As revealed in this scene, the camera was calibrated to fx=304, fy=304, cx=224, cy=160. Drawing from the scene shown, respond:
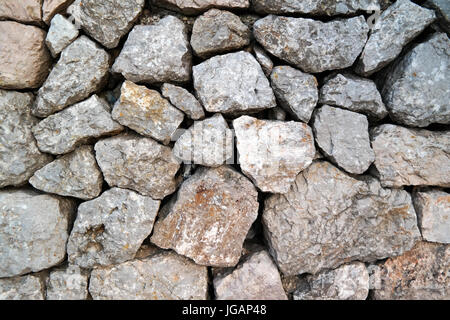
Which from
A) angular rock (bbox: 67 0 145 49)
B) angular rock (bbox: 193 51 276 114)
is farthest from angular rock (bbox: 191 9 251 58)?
angular rock (bbox: 67 0 145 49)

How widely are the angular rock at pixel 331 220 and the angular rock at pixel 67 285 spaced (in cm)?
148

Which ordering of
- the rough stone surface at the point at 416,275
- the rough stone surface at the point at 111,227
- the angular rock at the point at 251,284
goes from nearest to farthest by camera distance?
the rough stone surface at the point at 111,227 → the angular rock at the point at 251,284 → the rough stone surface at the point at 416,275

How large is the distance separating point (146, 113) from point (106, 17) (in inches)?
28.1

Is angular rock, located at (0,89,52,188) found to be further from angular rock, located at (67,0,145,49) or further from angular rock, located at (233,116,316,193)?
angular rock, located at (233,116,316,193)

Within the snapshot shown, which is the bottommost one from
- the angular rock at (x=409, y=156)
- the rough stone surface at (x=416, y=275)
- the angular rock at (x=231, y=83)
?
the rough stone surface at (x=416, y=275)

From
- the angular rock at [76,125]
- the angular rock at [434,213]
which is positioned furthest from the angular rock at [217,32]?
the angular rock at [434,213]

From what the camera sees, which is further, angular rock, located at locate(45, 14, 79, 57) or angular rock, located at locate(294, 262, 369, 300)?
angular rock, located at locate(294, 262, 369, 300)

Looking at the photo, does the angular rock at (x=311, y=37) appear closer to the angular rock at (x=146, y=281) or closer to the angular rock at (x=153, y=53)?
the angular rock at (x=153, y=53)

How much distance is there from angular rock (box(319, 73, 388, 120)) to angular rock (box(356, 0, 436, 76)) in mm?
123

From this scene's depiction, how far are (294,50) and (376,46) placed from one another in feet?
1.96

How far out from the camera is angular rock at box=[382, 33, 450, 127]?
7.14 feet

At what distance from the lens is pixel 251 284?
2.32 meters

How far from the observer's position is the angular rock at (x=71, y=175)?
7.30ft

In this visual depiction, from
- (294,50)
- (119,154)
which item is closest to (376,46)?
(294,50)
